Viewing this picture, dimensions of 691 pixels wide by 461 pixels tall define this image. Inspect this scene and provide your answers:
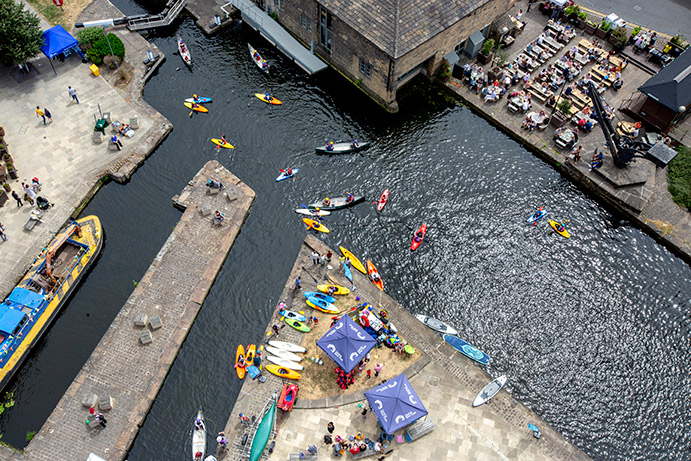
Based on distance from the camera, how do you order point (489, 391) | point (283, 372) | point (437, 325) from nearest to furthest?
point (489, 391)
point (283, 372)
point (437, 325)

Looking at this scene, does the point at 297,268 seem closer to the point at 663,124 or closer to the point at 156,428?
the point at 156,428

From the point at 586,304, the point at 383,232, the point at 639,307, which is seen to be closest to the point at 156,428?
the point at 383,232

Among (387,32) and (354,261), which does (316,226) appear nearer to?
(354,261)

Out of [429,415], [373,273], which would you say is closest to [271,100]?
[373,273]

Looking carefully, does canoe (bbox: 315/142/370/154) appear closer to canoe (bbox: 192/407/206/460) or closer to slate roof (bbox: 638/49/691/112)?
canoe (bbox: 192/407/206/460)

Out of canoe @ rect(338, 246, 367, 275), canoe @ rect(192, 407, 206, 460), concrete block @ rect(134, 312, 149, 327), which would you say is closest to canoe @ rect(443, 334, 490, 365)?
canoe @ rect(338, 246, 367, 275)

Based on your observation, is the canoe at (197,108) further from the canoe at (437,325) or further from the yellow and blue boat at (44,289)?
the canoe at (437,325)
